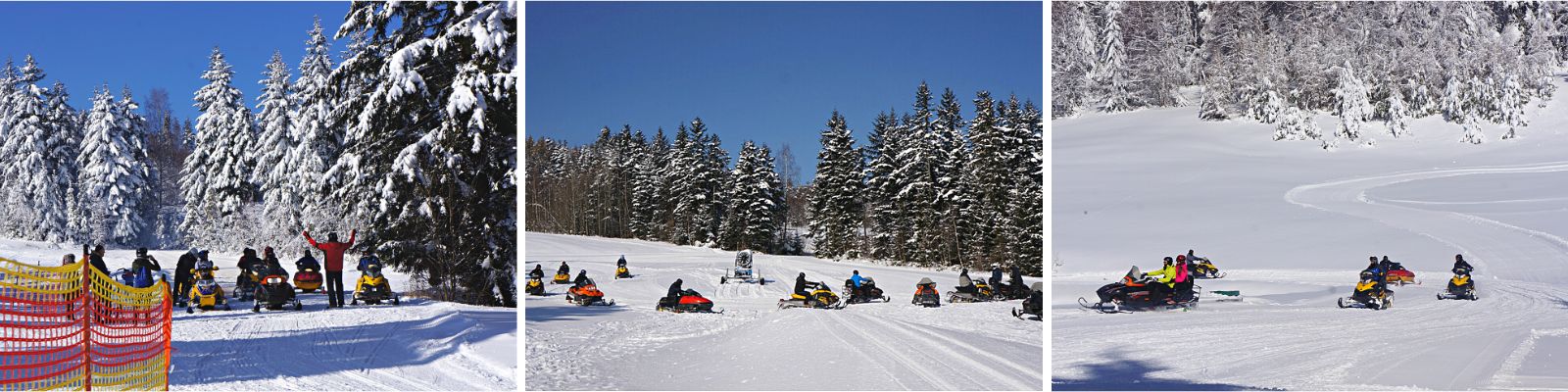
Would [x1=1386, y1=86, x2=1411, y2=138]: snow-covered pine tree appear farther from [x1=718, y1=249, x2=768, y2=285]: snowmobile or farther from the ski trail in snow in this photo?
[x1=718, y1=249, x2=768, y2=285]: snowmobile

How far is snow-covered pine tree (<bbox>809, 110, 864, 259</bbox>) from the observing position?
682cm

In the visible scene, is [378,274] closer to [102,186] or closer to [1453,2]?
[102,186]

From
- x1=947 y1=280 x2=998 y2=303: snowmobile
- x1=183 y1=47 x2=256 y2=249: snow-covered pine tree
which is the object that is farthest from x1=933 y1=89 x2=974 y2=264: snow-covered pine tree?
x1=183 y1=47 x2=256 y2=249: snow-covered pine tree

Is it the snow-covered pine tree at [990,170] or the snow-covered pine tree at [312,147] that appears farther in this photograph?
the snow-covered pine tree at [312,147]

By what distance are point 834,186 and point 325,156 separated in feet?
79.6

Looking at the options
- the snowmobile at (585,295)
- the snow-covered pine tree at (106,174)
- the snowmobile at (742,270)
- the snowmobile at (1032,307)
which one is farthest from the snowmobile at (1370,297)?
the snow-covered pine tree at (106,174)

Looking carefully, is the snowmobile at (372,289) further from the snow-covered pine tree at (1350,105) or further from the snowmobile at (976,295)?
the snow-covered pine tree at (1350,105)

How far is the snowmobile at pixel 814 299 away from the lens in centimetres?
771

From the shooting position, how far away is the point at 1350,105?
37562 millimetres

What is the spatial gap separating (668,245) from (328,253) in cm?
572

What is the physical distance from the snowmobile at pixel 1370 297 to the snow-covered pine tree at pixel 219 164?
99.6ft

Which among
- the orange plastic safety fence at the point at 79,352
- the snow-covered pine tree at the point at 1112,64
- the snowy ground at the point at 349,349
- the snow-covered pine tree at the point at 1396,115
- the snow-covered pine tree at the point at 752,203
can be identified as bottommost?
the snowy ground at the point at 349,349

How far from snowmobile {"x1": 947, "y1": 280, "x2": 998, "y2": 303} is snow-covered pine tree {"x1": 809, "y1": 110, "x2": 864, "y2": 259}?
961 mm

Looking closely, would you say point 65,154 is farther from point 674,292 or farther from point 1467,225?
point 1467,225
